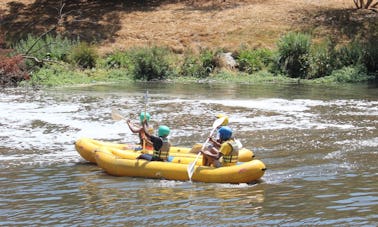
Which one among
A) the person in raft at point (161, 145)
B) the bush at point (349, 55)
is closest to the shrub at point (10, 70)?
the bush at point (349, 55)

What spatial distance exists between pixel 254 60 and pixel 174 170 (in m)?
17.2

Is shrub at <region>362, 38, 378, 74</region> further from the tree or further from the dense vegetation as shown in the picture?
the tree

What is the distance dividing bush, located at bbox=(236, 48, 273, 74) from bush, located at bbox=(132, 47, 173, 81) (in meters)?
3.27

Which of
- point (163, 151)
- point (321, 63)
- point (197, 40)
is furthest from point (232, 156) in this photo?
point (197, 40)

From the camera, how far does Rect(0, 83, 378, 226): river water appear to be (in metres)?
7.91

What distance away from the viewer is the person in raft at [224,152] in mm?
9812

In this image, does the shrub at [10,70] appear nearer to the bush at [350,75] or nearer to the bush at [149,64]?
the bush at [149,64]

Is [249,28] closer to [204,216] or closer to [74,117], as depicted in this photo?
[74,117]

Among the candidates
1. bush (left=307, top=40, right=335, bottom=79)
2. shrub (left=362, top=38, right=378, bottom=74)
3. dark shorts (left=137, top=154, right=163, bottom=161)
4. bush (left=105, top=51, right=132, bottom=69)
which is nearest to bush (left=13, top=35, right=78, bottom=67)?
bush (left=105, top=51, right=132, bottom=69)

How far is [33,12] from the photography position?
3344 centimetres

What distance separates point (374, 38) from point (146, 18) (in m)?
11.0

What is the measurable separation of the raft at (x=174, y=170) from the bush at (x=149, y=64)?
1488 cm

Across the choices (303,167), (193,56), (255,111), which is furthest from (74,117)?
(193,56)

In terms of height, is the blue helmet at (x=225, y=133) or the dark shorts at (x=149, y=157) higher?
the blue helmet at (x=225, y=133)
